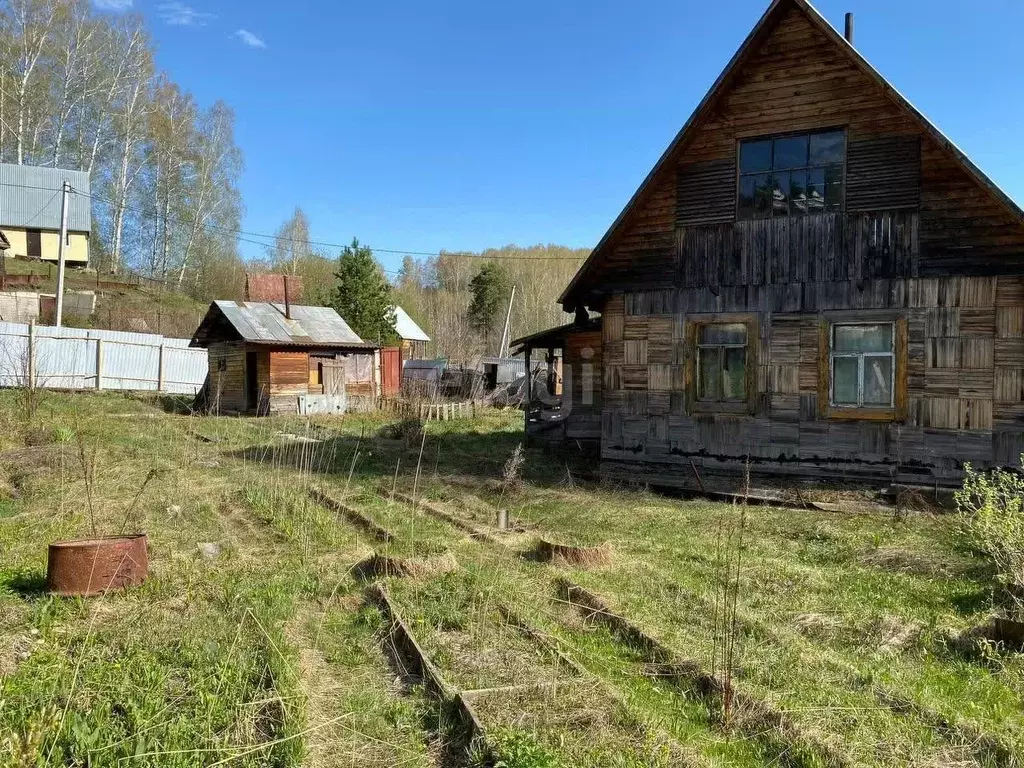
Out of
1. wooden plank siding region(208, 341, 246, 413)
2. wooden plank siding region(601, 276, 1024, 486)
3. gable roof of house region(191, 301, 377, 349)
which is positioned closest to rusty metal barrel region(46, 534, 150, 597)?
wooden plank siding region(601, 276, 1024, 486)

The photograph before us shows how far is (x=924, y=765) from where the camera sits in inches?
148

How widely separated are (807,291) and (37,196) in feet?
155

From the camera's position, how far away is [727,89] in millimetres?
12117

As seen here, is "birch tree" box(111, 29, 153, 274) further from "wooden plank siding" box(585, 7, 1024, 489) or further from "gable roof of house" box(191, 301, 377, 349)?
"wooden plank siding" box(585, 7, 1024, 489)

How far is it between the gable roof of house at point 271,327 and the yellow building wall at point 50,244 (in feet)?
80.8

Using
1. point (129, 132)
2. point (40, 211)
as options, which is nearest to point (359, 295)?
point (129, 132)

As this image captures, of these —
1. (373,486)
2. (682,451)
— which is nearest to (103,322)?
(373,486)

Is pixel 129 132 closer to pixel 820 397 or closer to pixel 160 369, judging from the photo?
pixel 160 369

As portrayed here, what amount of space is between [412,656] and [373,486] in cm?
722

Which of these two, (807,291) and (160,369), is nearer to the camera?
(807,291)

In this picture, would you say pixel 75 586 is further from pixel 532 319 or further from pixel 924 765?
pixel 532 319

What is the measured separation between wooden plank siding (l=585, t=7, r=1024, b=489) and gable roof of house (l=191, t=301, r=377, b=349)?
585 inches

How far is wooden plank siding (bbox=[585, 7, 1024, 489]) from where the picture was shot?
1060cm

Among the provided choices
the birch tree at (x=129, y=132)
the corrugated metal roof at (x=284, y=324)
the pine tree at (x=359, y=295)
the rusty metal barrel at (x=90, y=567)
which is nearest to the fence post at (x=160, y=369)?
the corrugated metal roof at (x=284, y=324)
